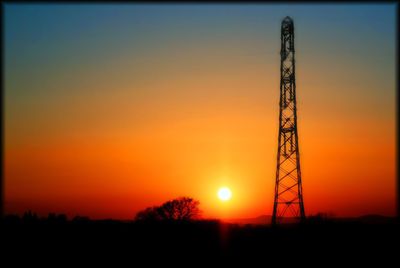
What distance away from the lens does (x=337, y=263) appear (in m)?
31.2

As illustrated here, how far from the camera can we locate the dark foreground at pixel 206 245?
109 feet

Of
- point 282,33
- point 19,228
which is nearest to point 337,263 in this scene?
point 282,33

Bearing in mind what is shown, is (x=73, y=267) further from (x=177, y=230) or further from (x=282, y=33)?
(x=282, y=33)

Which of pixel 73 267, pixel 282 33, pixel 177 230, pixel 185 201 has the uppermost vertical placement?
pixel 282 33

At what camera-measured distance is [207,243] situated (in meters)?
39.4

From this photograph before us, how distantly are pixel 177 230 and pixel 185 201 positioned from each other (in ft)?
135

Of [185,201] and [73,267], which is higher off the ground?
[185,201]

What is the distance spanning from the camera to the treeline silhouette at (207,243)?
3375cm

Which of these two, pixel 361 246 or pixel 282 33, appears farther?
pixel 282 33

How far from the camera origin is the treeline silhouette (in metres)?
33.8

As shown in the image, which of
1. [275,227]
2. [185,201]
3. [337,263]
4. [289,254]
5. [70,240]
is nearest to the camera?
[337,263]

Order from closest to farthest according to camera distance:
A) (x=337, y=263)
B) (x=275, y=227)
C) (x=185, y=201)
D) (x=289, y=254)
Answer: (x=337, y=263) → (x=289, y=254) → (x=275, y=227) → (x=185, y=201)

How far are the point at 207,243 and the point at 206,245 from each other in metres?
0.66

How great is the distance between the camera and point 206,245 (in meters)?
38.8
